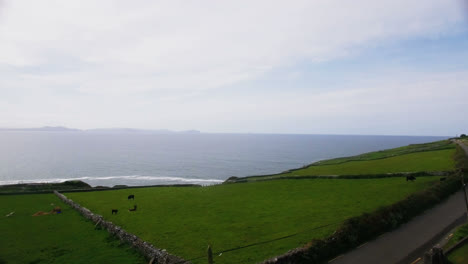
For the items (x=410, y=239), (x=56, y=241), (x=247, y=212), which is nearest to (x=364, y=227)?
(x=410, y=239)

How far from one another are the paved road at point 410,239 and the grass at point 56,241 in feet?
50.9

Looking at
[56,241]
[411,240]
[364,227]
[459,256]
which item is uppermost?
[364,227]

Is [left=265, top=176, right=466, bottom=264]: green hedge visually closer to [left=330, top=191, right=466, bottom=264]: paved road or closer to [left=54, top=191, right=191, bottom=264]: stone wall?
[left=330, top=191, right=466, bottom=264]: paved road

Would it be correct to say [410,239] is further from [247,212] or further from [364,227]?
[247,212]

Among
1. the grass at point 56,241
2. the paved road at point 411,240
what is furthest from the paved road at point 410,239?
the grass at point 56,241

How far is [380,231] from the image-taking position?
23281mm

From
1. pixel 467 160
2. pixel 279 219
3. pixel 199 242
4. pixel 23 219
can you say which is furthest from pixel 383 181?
pixel 23 219

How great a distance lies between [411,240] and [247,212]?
47.6 ft

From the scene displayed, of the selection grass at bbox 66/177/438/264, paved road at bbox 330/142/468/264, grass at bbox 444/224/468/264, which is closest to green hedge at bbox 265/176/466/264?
paved road at bbox 330/142/468/264

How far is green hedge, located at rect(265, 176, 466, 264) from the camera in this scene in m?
18.7

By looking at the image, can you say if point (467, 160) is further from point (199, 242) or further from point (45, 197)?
point (45, 197)

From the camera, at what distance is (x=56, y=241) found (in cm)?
2509

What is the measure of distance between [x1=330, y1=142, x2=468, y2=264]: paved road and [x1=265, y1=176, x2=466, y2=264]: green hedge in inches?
22.2

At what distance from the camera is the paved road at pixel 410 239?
18.7 m
